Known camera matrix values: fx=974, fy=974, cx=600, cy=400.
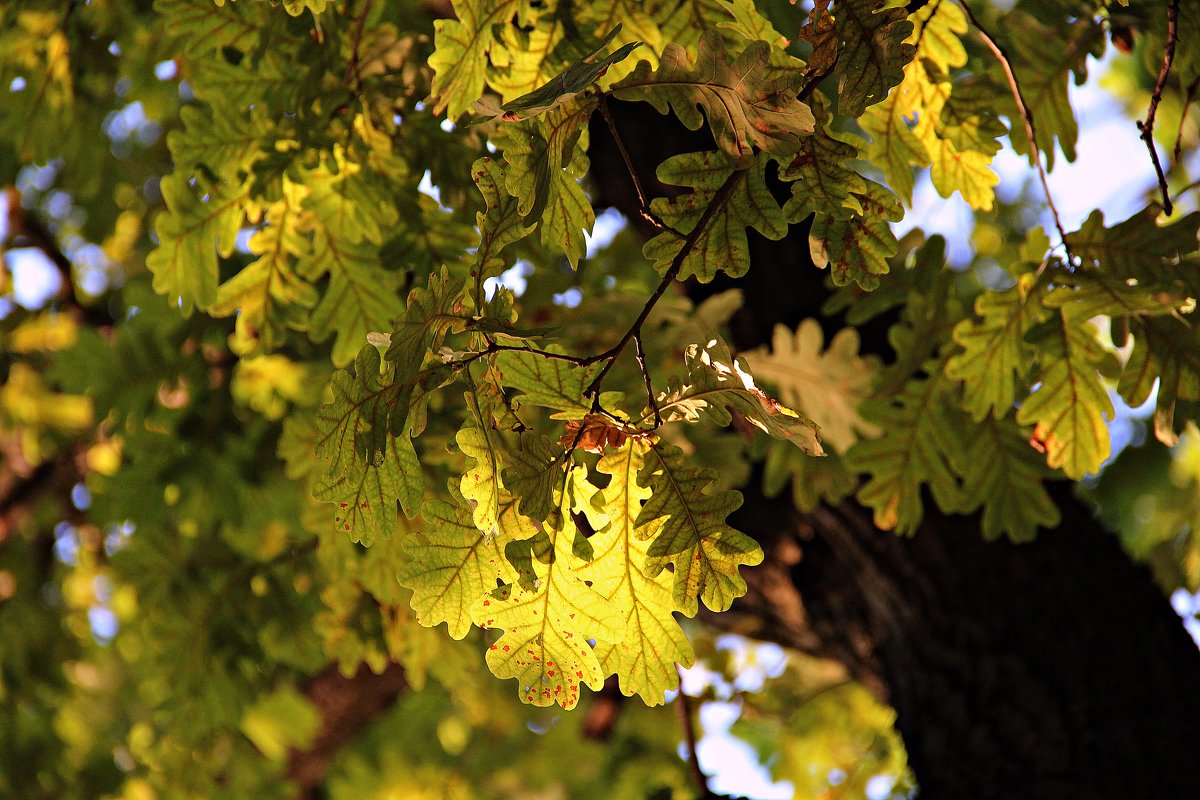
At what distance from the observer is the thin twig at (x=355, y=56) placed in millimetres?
1514

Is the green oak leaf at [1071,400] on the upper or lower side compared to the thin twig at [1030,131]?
lower

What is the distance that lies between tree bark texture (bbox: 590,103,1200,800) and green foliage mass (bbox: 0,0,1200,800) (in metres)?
0.18

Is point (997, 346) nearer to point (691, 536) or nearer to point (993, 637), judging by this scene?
point (691, 536)

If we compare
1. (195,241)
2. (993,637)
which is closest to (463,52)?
(195,241)

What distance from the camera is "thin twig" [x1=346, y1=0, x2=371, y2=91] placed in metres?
1.51

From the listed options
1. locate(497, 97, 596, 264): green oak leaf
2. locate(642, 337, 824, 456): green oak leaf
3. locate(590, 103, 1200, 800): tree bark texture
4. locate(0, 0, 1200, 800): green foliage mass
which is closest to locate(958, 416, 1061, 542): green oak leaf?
locate(0, 0, 1200, 800): green foliage mass

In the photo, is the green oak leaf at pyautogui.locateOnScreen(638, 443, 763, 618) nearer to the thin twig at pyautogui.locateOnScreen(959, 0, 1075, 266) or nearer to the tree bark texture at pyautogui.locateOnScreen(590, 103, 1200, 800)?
the thin twig at pyautogui.locateOnScreen(959, 0, 1075, 266)

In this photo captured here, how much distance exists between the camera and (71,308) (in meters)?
3.77

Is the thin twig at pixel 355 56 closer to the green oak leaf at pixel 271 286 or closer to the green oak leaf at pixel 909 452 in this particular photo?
the green oak leaf at pixel 271 286

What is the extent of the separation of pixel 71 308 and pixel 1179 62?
3.71 metres

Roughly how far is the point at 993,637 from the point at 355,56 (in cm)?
173

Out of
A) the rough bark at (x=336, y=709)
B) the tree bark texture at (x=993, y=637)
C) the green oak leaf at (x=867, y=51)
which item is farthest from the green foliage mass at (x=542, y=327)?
the rough bark at (x=336, y=709)

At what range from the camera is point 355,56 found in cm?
153

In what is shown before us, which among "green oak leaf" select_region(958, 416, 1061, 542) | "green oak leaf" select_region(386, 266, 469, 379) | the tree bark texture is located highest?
"green oak leaf" select_region(386, 266, 469, 379)
